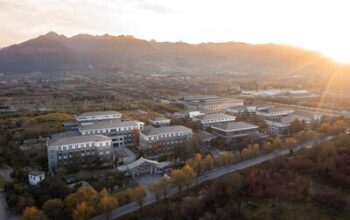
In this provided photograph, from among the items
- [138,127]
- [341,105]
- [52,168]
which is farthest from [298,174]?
[341,105]

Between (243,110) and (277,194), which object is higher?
(243,110)

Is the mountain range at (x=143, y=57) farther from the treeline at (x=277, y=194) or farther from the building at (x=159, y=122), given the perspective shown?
the treeline at (x=277, y=194)

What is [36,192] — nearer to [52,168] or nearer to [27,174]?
[27,174]

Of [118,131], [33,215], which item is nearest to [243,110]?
[118,131]

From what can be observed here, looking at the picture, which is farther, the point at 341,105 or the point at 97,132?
the point at 341,105

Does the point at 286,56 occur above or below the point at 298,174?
above

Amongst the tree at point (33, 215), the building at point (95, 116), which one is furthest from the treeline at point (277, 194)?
the building at point (95, 116)

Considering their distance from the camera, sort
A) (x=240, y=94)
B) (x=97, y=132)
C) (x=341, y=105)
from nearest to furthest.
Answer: (x=97, y=132)
(x=341, y=105)
(x=240, y=94)

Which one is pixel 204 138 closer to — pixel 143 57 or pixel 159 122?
pixel 159 122
